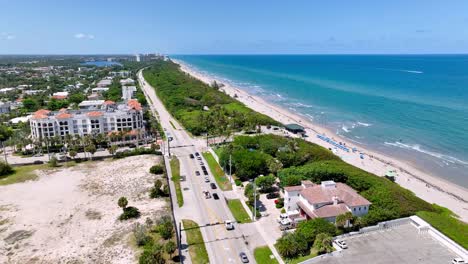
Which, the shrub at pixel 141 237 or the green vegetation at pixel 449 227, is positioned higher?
the green vegetation at pixel 449 227

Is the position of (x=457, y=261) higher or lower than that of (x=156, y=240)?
higher

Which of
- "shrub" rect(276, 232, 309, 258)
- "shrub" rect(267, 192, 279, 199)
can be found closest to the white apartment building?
"shrub" rect(267, 192, 279, 199)

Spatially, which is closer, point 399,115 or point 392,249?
point 392,249

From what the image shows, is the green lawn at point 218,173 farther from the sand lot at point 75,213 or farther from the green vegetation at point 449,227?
the green vegetation at point 449,227

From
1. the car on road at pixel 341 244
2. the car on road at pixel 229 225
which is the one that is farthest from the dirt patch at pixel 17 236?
the car on road at pixel 341 244

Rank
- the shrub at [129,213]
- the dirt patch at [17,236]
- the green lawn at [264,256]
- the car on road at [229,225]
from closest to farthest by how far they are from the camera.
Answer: the green lawn at [264,256] < the dirt patch at [17,236] < the car on road at [229,225] < the shrub at [129,213]

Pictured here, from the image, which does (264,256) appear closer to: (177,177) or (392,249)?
(392,249)

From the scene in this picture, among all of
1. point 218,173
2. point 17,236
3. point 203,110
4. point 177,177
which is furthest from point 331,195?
point 203,110
